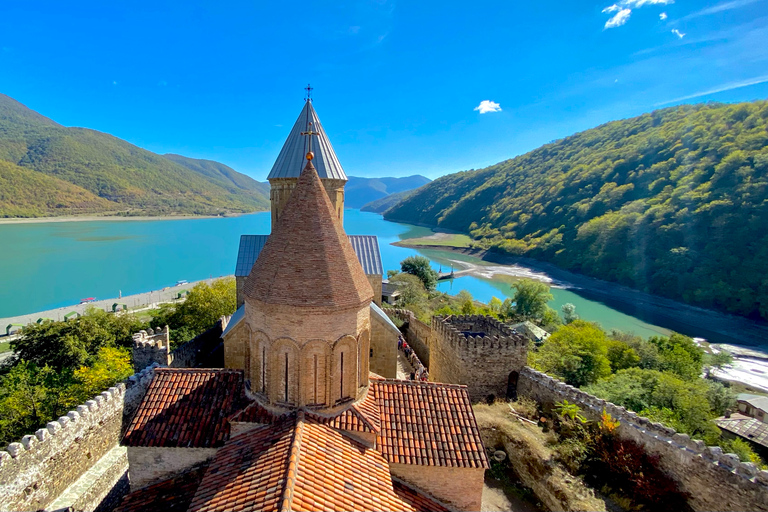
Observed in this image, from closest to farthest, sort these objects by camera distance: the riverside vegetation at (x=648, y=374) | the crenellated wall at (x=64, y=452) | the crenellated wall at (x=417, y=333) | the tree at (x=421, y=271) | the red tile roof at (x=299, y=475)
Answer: the red tile roof at (x=299, y=475) → the crenellated wall at (x=64, y=452) → the riverside vegetation at (x=648, y=374) → the crenellated wall at (x=417, y=333) → the tree at (x=421, y=271)

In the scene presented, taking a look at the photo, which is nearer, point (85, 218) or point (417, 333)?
point (417, 333)

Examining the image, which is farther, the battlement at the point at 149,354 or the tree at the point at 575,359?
the tree at the point at 575,359

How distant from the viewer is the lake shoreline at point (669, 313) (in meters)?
26.7

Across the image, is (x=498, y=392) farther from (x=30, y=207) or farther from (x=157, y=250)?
(x=30, y=207)

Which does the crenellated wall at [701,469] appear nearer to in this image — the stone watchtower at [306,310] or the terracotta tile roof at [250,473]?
the stone watchtower at [306,310]

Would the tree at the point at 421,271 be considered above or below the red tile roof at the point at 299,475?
below

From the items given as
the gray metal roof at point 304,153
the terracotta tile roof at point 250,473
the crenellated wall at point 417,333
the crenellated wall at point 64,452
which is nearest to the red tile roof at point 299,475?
the terracotta tile roof at point 250,473

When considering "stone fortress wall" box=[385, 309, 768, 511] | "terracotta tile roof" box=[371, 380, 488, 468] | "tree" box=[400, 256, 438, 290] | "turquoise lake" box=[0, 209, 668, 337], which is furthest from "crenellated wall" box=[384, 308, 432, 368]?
"turquoise lake" box=[0, 209, 668, 337]

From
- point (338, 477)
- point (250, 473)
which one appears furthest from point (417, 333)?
point (250, 473)

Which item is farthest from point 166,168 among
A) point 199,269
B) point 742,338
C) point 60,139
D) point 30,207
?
point 742,338

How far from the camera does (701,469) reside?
6.79 metres

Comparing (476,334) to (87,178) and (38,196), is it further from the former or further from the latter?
(87,178)

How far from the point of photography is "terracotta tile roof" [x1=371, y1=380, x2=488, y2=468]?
538 centimetres

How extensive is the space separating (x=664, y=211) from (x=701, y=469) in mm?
40149
